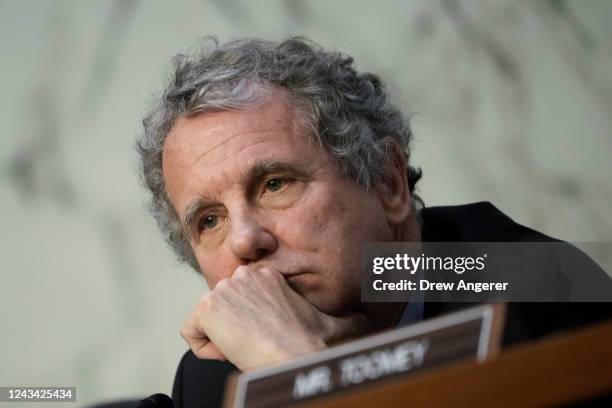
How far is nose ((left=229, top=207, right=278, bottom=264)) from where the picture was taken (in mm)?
2137

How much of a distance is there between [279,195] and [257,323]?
44 centimetres

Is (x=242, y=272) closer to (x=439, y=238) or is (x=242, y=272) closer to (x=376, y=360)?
(x=439, y=238)

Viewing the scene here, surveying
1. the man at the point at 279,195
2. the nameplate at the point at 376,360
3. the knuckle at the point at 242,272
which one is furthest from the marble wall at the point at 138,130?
the nameplate at the point at 376,360

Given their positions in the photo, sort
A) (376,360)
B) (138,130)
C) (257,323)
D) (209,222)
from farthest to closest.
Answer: (138,130)
(209,222)
(257,323)
(376,360)

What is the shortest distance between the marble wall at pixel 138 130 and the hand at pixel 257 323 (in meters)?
1.25

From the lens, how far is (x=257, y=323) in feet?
6.22

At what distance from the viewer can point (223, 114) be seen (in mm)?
2373

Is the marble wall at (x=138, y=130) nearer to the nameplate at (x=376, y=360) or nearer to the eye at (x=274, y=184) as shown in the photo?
the eye at (x=274, y=184)

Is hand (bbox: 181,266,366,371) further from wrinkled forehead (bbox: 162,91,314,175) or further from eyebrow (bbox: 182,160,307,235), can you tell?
wrinkled forehead (bbox: 162,91,314,175)

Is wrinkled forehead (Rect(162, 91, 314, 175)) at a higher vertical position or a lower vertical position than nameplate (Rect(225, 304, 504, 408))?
higher

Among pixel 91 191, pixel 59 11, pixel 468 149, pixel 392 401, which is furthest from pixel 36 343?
pixel 392 401

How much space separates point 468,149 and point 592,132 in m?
0.55

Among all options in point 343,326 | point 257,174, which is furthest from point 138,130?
point 343,326

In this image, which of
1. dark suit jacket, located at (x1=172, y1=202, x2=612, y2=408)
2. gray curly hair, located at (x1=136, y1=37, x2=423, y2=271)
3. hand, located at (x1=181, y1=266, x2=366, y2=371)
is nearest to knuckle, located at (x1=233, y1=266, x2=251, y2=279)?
hand, located at (x1=181, y1=266, x2=366, y2=371)
